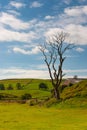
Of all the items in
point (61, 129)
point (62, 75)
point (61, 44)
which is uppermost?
point (61, 44)

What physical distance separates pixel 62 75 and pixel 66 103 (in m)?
15.2

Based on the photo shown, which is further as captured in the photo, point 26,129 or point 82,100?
point 82,100

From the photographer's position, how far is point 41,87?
186 metres

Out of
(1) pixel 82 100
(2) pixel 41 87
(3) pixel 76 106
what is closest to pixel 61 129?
(3) pixel 76 106

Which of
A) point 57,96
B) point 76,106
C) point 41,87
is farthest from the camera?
point 41,87

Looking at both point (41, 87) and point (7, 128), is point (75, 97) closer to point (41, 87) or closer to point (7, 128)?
point (7, 128)

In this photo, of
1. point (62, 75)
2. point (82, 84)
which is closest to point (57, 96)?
point (62, 75)

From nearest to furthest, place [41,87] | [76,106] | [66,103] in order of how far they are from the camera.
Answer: [76,106]
[66,103]
[41,87]

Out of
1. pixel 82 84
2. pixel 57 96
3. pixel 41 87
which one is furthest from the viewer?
pixel 41 87

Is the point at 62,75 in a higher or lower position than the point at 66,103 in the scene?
higher

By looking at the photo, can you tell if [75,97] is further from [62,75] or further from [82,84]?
[82,84]

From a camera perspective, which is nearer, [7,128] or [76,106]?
[7,128]

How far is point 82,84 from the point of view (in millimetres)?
87938

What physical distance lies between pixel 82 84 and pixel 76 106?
83.6ft
